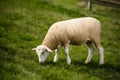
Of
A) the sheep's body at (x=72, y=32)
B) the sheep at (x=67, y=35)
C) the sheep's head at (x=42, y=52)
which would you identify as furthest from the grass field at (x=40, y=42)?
the sheep's body at (x=72, y=32)

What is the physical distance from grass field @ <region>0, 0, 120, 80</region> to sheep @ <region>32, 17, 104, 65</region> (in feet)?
1.53

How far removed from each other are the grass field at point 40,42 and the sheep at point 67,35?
47 cm

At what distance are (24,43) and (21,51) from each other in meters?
1.41

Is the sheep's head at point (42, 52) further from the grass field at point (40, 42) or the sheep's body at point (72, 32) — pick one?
the sheep's body at point (72, 32)

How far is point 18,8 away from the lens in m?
21.7

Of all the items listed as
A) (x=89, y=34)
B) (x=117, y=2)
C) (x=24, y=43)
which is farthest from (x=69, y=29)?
(x=117, y=2)

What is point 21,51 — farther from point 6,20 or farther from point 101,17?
point 101,17

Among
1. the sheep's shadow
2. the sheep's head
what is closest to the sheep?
the sheep's head

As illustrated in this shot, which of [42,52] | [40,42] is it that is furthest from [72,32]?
[40,42]

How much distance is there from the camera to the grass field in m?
11.5

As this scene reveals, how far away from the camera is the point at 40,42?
15.8 meters

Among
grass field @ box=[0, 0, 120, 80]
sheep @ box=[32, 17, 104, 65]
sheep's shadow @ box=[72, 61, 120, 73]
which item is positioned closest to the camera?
grass field @ box=[0, 0, 120, 80]

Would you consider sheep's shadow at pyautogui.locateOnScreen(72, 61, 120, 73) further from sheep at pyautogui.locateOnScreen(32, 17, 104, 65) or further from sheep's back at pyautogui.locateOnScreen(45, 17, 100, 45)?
sheep's back at pyautogui.locateOnScreen(45, 17, 100, 45)

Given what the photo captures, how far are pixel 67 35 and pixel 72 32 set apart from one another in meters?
0.23
